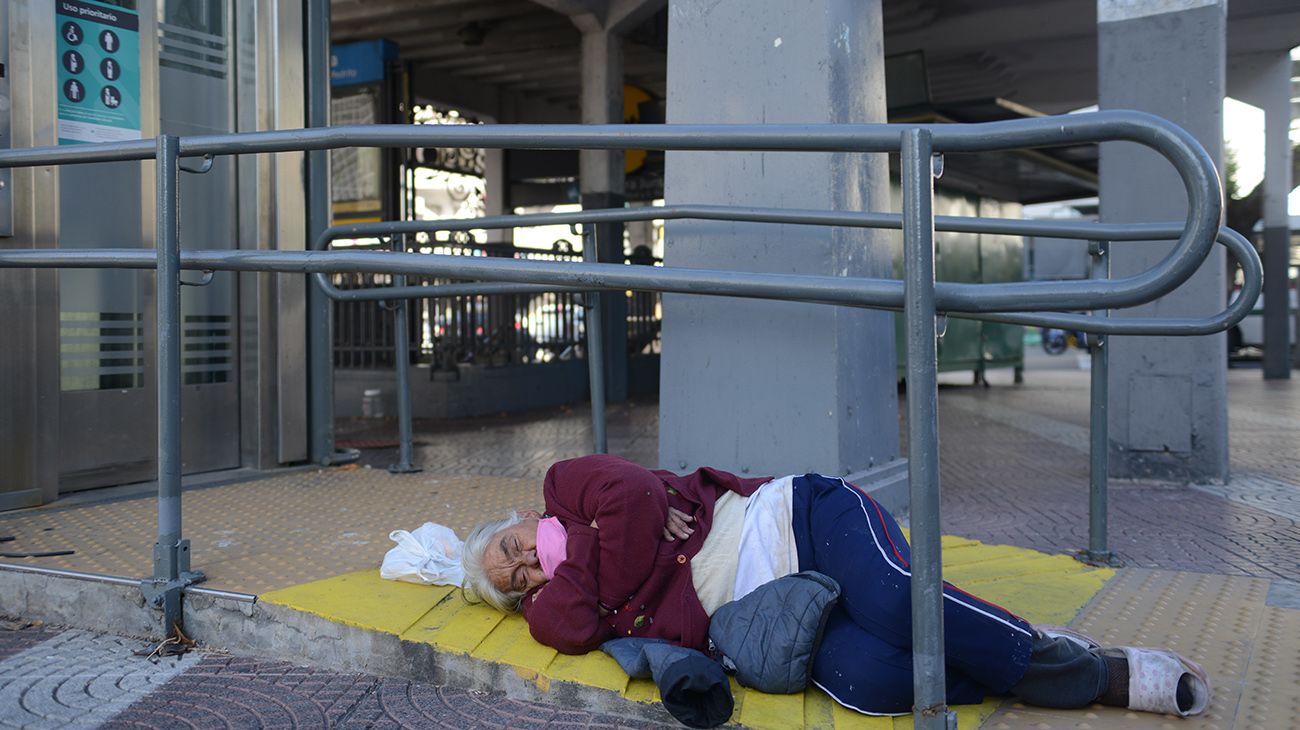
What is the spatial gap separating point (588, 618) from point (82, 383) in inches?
121

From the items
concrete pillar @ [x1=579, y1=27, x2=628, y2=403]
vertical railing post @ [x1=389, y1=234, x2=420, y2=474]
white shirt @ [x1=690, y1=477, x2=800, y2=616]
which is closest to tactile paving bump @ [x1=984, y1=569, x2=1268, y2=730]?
white shirt @ [x1=690, y1=477, x2=800, y2=616]

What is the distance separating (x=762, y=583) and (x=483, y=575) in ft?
2.48

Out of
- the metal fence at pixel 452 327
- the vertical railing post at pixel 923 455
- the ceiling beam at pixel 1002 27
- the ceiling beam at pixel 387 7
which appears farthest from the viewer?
the ceiling beam at pixel 1002 27

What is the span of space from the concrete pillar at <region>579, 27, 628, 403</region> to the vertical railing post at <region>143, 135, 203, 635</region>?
296 inches

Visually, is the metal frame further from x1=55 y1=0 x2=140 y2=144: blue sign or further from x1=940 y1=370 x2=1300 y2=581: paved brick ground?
x1=55 y1=0 x2=140 y2=144: blue sign

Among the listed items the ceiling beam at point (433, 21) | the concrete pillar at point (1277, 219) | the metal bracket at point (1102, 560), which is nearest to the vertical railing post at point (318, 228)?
the metal bracket at point (1102, 560)

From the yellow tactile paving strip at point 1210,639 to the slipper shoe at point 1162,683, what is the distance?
0.02 metres

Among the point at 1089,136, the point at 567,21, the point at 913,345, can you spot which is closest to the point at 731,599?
the point at 913,345

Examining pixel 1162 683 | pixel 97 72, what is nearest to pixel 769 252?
pixel 1162 683

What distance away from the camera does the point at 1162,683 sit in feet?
7.00

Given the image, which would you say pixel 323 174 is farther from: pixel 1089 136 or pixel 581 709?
pixel 1089 136

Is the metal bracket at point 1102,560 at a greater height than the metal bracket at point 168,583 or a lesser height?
lesser

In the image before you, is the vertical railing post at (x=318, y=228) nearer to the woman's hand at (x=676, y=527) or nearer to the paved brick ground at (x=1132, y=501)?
the paved brick ground at (x=1132, y=501)

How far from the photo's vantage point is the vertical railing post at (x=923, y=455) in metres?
1.90
